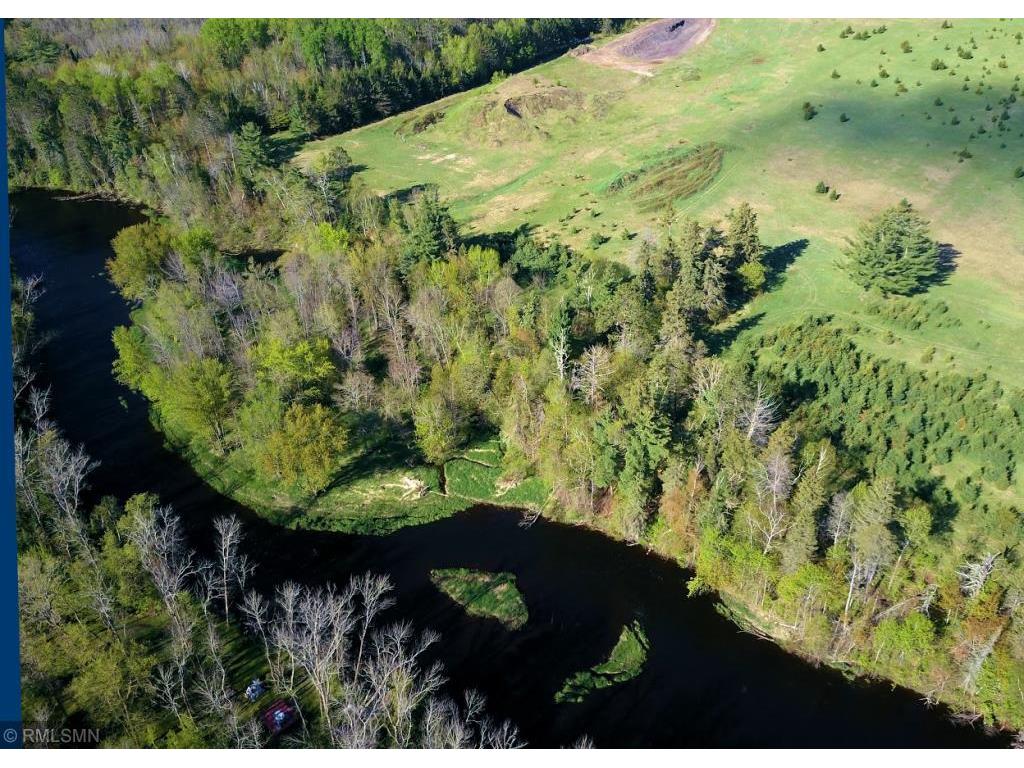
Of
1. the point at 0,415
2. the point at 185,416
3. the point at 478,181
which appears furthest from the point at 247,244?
the point at 0,415

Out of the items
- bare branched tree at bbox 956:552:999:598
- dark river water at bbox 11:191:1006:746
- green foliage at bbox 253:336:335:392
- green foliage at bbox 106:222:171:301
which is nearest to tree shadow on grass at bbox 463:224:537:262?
green foliage at bbox 253:336:335:392

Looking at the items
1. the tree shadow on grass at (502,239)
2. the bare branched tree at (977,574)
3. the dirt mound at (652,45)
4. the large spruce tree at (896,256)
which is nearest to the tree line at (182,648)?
the bare branched tree at (977,574)

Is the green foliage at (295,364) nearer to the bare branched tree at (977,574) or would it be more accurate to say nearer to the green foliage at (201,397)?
the green foliage at (201,397)

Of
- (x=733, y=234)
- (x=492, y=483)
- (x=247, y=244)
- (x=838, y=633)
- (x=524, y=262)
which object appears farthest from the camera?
(x=247, y=244)

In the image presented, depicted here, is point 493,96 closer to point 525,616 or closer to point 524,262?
point 524,262

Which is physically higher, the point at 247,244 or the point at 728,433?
the point at 247,244

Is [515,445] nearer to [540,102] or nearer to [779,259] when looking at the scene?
[779,259]
